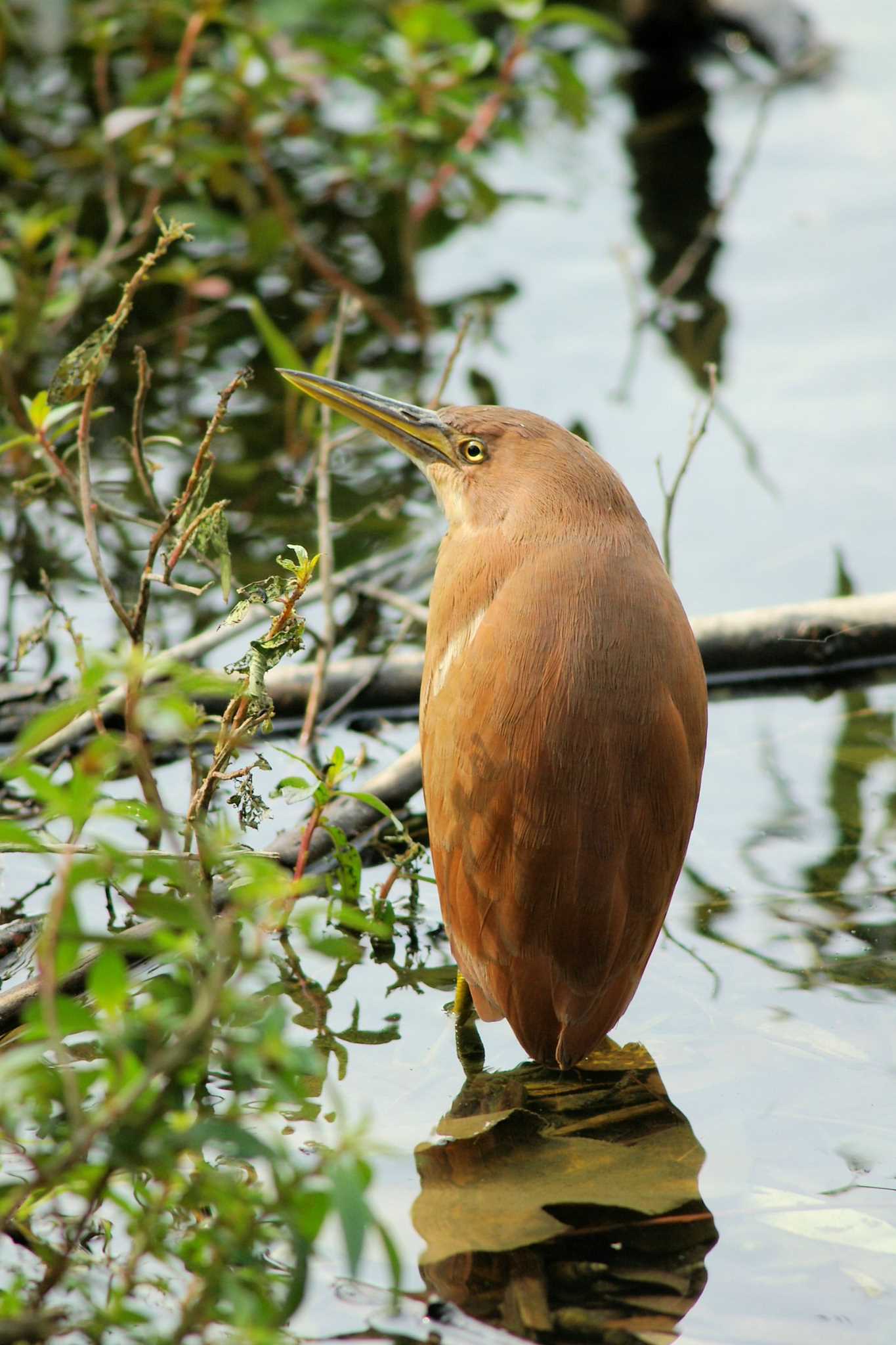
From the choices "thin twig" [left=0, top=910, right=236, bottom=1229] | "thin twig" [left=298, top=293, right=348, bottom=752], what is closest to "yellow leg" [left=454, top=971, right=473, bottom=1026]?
"thin twig" [left=298, top=293, right=348, bottom=752]

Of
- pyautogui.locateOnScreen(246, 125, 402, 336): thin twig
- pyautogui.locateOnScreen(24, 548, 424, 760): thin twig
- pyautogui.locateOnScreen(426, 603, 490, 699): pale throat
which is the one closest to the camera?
pyautogui.locateOnScreen(426, 603, 490, 699): pale throat

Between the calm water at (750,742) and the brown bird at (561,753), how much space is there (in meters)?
0.27

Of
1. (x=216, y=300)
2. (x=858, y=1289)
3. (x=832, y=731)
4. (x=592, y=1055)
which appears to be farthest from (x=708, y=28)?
(x=858, y=1289)

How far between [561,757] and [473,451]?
0.73 meters

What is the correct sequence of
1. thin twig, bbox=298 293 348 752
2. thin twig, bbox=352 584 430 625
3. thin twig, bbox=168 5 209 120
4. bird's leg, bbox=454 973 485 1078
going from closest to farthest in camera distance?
bird's leg, bbox=454 973 485 1078, thin twig, bbox=298 293 348 752, thin twig, bbox=352 584 430 625, thin twig, bbox=168 5 209 120

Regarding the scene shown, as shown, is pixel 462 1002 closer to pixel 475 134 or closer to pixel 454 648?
pixel 454 648

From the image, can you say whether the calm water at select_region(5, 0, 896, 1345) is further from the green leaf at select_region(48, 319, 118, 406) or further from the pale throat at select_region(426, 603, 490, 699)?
the green leaf at select_region(48, 319, 118, 406)

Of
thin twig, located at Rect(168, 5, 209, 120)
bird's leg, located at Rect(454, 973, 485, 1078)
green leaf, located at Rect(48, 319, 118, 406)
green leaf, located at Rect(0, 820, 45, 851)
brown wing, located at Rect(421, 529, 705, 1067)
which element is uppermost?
thin twig, located at Rect(168, 5, 209, 120)

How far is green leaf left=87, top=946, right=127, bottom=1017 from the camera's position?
1.69 metres

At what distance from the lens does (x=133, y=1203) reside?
229 cm

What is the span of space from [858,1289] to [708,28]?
726 centimetres

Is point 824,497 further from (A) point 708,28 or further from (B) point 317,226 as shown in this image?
(A) point 708,28

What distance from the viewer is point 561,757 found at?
2.47 meters

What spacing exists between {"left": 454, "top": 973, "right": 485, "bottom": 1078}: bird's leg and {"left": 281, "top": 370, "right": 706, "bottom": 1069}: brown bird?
0.44 feet
